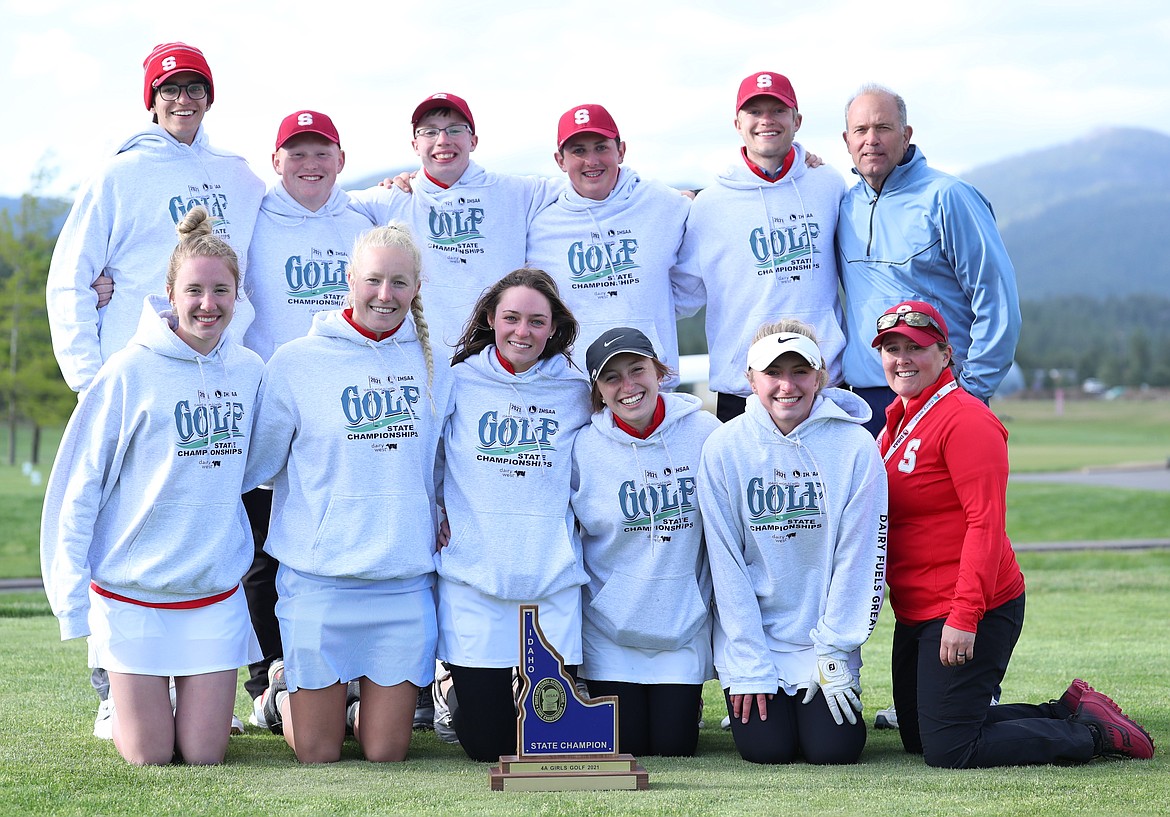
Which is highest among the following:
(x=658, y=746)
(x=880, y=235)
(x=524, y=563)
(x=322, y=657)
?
(x=880, y=235)

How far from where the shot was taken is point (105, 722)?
515 centimetres

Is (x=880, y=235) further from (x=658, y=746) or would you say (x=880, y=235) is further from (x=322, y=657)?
(x=322, y=657)

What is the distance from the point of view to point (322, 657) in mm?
4895

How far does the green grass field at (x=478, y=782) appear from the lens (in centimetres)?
393

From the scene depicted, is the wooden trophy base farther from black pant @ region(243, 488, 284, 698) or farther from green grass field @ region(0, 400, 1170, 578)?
green grass field @ region(0, 400, 1170, 578)

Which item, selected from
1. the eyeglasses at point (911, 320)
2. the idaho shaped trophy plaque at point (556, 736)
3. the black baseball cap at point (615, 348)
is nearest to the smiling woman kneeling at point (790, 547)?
the eyeglasses at point (911, 320)

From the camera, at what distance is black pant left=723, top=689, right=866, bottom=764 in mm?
4867

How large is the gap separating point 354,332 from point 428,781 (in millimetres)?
1770

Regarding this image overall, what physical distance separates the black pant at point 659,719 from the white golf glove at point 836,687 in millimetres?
494

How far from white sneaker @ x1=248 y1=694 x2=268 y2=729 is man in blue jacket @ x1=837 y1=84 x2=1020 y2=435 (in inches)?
121

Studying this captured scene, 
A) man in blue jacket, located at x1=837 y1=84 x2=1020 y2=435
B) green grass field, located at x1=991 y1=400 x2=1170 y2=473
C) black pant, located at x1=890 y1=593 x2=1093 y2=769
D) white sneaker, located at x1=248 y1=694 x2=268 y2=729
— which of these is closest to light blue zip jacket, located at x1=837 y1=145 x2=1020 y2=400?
man in blue jacket, located at x1=837 y1=84 x2=1020 y2=435

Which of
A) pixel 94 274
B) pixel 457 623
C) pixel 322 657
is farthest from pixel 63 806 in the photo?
pixel 94 274

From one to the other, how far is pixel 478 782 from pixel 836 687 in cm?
146

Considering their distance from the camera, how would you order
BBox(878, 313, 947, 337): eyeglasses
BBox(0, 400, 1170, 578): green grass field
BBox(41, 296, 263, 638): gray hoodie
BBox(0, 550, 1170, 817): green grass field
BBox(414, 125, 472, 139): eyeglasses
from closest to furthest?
BBox(0, 550, 1170, 817): green grass field
BBox(41, 296, 263, 638): gray hoodie
BBox(878, 313, 947, 337): eyeglasses
BBox(414, 125, 472, 139): eyeglasses
BBox(0, 400, 1170, 578): green grass field
